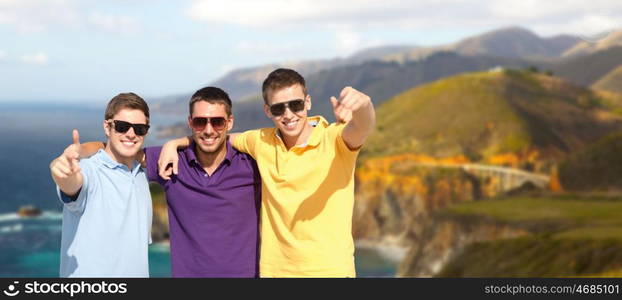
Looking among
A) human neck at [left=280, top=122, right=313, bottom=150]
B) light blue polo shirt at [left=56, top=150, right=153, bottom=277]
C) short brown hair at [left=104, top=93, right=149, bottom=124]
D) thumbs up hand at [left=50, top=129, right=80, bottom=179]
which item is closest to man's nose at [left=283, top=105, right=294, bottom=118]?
human neck at [left=280, top=122, right=313, bottom=150]

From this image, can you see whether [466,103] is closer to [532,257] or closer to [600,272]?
[532,257]

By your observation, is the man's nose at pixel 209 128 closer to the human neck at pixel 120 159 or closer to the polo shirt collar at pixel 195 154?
the polo shirt collar at pixel 195 154

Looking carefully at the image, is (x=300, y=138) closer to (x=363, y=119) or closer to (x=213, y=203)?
(x=363, y=119)

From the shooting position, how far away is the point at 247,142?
8430mm

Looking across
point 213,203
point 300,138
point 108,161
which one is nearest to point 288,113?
point 300,138

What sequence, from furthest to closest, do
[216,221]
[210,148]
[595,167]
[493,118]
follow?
[493,118] < [595,167] < [210,148] < [216,221]

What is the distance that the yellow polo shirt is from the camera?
25.2 ft

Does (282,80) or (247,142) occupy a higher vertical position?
(282,80)

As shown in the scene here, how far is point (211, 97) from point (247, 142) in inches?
26.7

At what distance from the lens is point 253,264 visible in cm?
820

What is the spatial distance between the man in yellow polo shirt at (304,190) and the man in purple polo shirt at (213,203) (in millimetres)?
258

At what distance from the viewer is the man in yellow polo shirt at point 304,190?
769 cm

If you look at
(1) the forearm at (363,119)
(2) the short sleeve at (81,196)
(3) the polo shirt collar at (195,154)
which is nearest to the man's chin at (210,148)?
(3) the polo shirt collar at (195,154)

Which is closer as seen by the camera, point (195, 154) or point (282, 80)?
point (282, 80)
